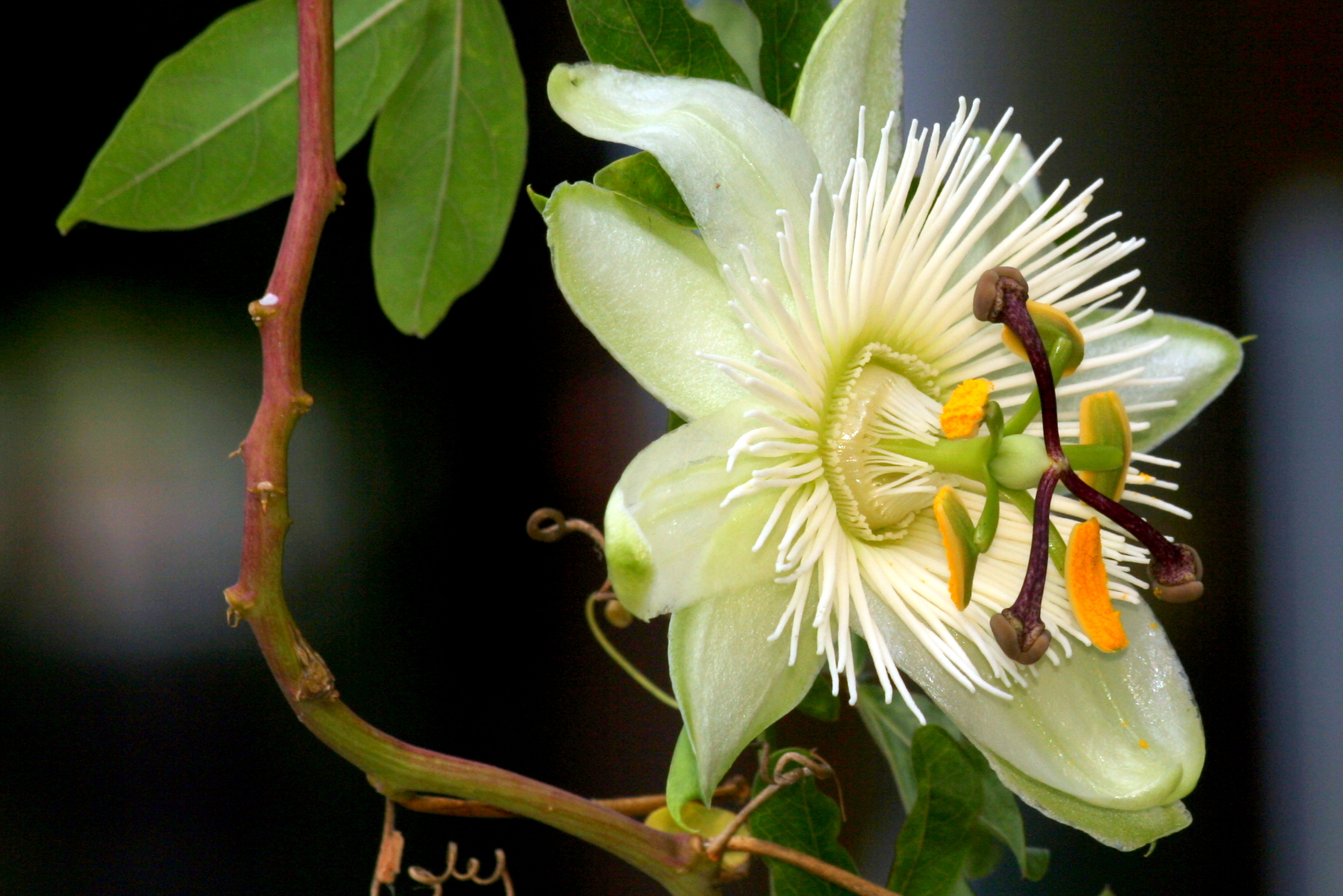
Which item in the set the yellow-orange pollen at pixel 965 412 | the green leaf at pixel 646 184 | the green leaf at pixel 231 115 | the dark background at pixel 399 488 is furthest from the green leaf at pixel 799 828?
the dark background at pixel 399 488

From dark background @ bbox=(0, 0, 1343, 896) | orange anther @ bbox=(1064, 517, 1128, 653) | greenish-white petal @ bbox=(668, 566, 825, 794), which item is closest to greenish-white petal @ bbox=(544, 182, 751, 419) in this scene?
greenish-white petal @ bbox=(668, 566, 825, 794)

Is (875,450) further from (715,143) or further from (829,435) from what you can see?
(715,143)

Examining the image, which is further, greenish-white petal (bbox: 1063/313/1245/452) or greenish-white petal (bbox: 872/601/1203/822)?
greenish-white petal (bbox: 1063/313/1245/452)

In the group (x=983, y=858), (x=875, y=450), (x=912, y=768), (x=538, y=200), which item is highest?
Result: (x=538, y=200)

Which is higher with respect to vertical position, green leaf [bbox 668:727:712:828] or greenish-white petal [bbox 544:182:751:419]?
greenish-white petal [bbox 544:182:751:419]

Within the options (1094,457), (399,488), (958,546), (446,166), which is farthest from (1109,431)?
(399,488)

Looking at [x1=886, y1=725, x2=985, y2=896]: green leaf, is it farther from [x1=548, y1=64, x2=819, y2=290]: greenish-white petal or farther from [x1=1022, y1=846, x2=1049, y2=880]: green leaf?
[x1=548, y1=64, x2=819, y2=290]: greenish-white petal
